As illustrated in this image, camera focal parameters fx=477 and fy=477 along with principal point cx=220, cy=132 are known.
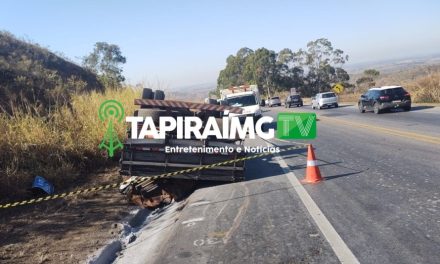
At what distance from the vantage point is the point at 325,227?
6.24 meters

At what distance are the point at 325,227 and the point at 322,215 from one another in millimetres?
610

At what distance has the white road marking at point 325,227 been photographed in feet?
17.0

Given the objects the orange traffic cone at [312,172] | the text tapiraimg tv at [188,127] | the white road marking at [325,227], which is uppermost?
the text tapiraimg tv at [188,127]

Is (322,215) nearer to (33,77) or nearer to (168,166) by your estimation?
(168,166)

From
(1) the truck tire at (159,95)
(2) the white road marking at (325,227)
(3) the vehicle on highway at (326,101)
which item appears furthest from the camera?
(3) the vehicle on highway at (326,101)

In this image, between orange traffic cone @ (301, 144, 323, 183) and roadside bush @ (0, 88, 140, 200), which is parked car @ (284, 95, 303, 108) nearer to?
roadside bush @ (0, 88, 140, 200)

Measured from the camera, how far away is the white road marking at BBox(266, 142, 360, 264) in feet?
17.0

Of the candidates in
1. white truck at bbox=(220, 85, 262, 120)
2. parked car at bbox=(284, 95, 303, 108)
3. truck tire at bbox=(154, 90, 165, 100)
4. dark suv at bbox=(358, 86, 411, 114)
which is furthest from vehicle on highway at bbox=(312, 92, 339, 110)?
truck tire at bbox=(154, 90, 165, 100)

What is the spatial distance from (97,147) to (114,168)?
0.75m

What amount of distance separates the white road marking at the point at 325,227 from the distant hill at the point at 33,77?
7.53m

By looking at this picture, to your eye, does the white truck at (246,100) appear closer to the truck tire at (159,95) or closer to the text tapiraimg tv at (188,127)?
the truck tire at (159,95)

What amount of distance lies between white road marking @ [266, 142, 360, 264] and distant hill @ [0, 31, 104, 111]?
24.7ft

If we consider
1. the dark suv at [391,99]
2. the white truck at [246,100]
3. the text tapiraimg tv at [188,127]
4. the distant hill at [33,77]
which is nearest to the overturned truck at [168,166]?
the text tapiraimg tv at [188,127]

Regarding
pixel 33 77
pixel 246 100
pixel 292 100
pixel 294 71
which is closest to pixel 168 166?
pixel 33 77
